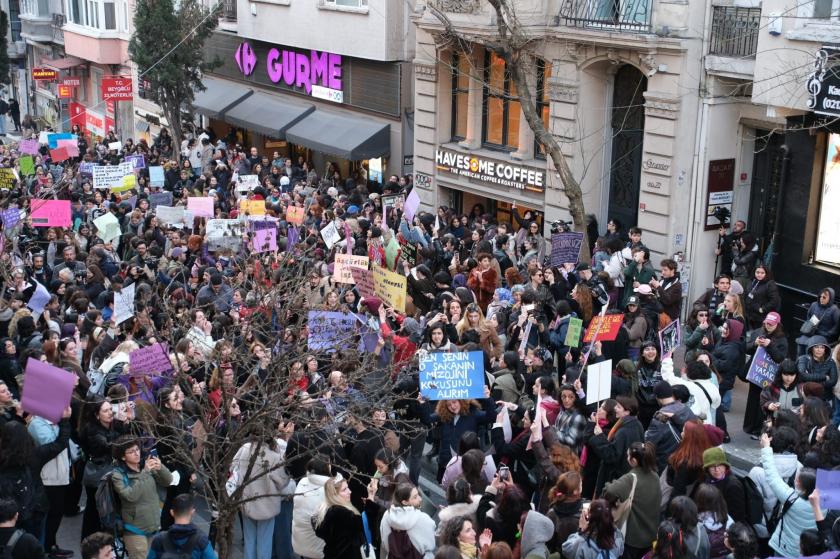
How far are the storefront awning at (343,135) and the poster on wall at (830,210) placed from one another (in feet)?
44.9

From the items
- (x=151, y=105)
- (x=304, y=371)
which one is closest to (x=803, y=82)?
(x=304, y=371)

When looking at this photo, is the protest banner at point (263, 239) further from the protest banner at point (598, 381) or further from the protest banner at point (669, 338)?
the protest banner at point (598, 381)

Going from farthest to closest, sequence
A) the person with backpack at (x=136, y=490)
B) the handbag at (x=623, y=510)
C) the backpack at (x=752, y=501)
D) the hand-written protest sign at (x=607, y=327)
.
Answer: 1. the hand-written protest sign at (x=607, y=327)
2. the person with backpack at (x=136, y=490)
3. the backpack at (x=752, y=501)
4. the handbag at (x=623, y=510)

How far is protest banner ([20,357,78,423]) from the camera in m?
9.64

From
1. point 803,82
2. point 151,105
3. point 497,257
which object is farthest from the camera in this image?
point 151,105

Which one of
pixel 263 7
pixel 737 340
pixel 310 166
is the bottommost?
pixel 310 166

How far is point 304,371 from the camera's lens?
1066 cm

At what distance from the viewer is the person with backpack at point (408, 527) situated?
8.32 metres

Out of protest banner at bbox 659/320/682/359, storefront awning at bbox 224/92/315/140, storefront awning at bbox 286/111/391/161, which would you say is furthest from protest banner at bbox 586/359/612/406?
storefront awning at bbox 224/92/315/140

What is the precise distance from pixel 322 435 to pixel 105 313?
5.73 meters

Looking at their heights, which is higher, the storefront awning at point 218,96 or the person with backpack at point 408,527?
the person with backpack at point 408,527

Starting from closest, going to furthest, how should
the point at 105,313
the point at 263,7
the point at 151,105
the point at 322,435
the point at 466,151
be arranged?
1. the point at 322,435
2. the point at 105,313
3. the point at 466,151
4. the point at 263,7
5. the point at 151,105

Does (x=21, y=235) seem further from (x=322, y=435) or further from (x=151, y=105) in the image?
(x=151, y=105)

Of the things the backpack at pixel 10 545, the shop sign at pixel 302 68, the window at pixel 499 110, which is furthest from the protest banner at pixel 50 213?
the shop sign at pixel 302 68
